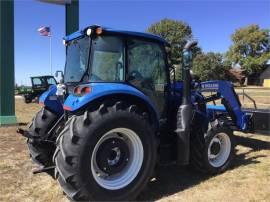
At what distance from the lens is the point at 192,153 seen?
610cm

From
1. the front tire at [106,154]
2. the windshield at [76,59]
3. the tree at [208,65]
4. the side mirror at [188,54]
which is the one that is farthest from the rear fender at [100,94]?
the tree at [208,65]

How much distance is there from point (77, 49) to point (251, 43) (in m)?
76.6

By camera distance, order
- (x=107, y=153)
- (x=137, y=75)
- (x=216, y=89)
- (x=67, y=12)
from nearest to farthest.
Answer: (x=107, y=153)
(x=137, y=75)
(x=216, y=89)
(x=67, y=12)

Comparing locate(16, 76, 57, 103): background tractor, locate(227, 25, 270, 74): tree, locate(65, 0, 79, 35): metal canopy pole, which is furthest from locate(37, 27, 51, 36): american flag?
locate(227, 25, 270, 74): tree

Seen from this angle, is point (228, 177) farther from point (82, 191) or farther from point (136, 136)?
point (82, 191)

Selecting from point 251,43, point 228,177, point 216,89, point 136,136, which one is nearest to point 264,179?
point 228,177

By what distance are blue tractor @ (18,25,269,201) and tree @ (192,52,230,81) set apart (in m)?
51.5

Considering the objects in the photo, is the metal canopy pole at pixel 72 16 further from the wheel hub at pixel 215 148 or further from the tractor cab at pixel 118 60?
the wheel hub at pixel 215 148

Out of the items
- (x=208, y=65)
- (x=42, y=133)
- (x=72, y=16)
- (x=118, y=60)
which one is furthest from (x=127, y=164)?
(x=208, y=65)

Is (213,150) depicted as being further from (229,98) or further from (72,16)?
(72,16)

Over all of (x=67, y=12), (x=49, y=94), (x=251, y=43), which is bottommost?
(x=49, y=94)

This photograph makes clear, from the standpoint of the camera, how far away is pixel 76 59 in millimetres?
5707

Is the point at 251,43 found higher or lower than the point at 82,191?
higher

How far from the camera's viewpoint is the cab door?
17.7ft
